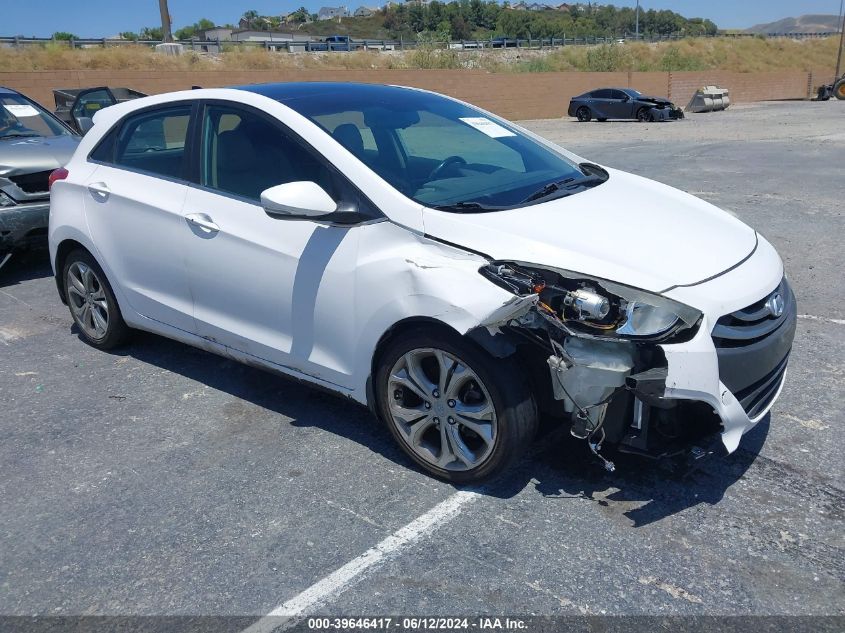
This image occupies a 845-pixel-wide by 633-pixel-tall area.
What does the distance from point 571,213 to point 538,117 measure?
111 ft

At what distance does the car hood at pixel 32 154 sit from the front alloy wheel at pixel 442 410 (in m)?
5.04

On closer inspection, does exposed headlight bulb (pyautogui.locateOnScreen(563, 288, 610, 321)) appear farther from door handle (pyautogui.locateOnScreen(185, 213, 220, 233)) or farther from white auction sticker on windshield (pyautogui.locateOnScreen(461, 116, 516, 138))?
door handle (pyautogui.locateOnScreen(185, 213, 220, 233))

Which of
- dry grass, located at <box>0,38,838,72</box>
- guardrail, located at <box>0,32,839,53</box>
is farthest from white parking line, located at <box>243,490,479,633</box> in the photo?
guardrail, located at <box>0,32,839,53</box>

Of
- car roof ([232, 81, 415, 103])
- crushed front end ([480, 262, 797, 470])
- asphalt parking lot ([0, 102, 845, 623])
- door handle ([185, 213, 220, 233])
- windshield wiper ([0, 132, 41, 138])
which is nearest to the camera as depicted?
asphalt parking lot ([0, 102, 845, 623])

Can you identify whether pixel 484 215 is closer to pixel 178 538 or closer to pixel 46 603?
pixel 178 538

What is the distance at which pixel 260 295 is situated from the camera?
12.6ft

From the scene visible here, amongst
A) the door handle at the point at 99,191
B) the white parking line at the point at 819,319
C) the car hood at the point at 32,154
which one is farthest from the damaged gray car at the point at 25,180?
the white parking line at the point at 819,319

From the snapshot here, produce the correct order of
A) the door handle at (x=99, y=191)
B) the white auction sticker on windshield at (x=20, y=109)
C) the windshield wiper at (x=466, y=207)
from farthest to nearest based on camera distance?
the white auction sticker on windshield at (x=20, y=109) → the door handle at (x=99, y=191) → the windshield wiper at (x=466, y=207)

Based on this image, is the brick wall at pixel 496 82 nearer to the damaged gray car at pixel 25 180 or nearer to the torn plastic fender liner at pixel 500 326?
the damaged gray car at pixel 25 180

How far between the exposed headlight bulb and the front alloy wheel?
50 centimetres

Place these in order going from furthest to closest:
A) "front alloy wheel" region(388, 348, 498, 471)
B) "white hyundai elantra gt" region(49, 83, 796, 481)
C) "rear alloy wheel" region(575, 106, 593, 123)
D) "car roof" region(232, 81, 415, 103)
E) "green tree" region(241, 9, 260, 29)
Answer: "green tree" region(241, 9, 260, 29), "rear alloy wheel" region(575, 106, 593, 123), "car roof" region(232, 81, 415, 103), "front alloy wheel" region(388, 348, 498, 471), "white hyundai elantra gt" region(49, 83, 796, 481)

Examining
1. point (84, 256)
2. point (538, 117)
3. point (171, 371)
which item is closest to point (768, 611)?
point (171, 371)

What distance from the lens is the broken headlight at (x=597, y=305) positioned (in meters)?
2.91

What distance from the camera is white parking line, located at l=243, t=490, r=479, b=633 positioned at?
2645mm
